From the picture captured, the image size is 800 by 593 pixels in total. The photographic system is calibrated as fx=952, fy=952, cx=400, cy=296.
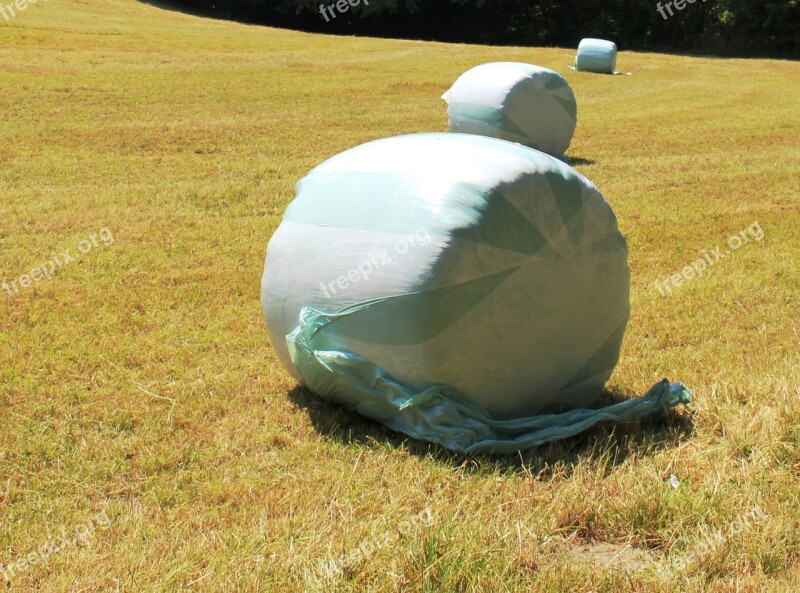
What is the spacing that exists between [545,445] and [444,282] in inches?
39.3

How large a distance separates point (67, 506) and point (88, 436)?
0.77 meters

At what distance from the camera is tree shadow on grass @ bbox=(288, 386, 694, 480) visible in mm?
4480

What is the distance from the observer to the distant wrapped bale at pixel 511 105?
13062 mm

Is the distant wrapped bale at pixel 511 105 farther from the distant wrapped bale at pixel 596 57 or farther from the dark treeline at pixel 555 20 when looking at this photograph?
the dark treeline at pixel 555 20

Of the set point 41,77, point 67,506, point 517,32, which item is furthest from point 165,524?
point 517,32

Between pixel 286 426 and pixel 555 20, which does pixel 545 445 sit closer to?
pixel 286 426

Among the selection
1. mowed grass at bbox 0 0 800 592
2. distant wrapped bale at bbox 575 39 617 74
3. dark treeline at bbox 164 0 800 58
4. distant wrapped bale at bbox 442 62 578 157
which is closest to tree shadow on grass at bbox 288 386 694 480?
mowed grass at bbox 0 0 800 592

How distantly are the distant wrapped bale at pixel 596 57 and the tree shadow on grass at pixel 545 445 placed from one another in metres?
21.7

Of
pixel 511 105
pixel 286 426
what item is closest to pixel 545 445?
pixel 286 426

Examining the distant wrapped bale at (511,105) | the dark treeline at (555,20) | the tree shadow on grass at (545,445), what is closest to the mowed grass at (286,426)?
the tree shadow on grass at (545,445)

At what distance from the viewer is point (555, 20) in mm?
42125

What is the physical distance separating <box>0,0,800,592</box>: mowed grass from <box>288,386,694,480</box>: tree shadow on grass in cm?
2

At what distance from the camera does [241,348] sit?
6.29 metres

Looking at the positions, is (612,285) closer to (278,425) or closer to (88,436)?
(278,425)
